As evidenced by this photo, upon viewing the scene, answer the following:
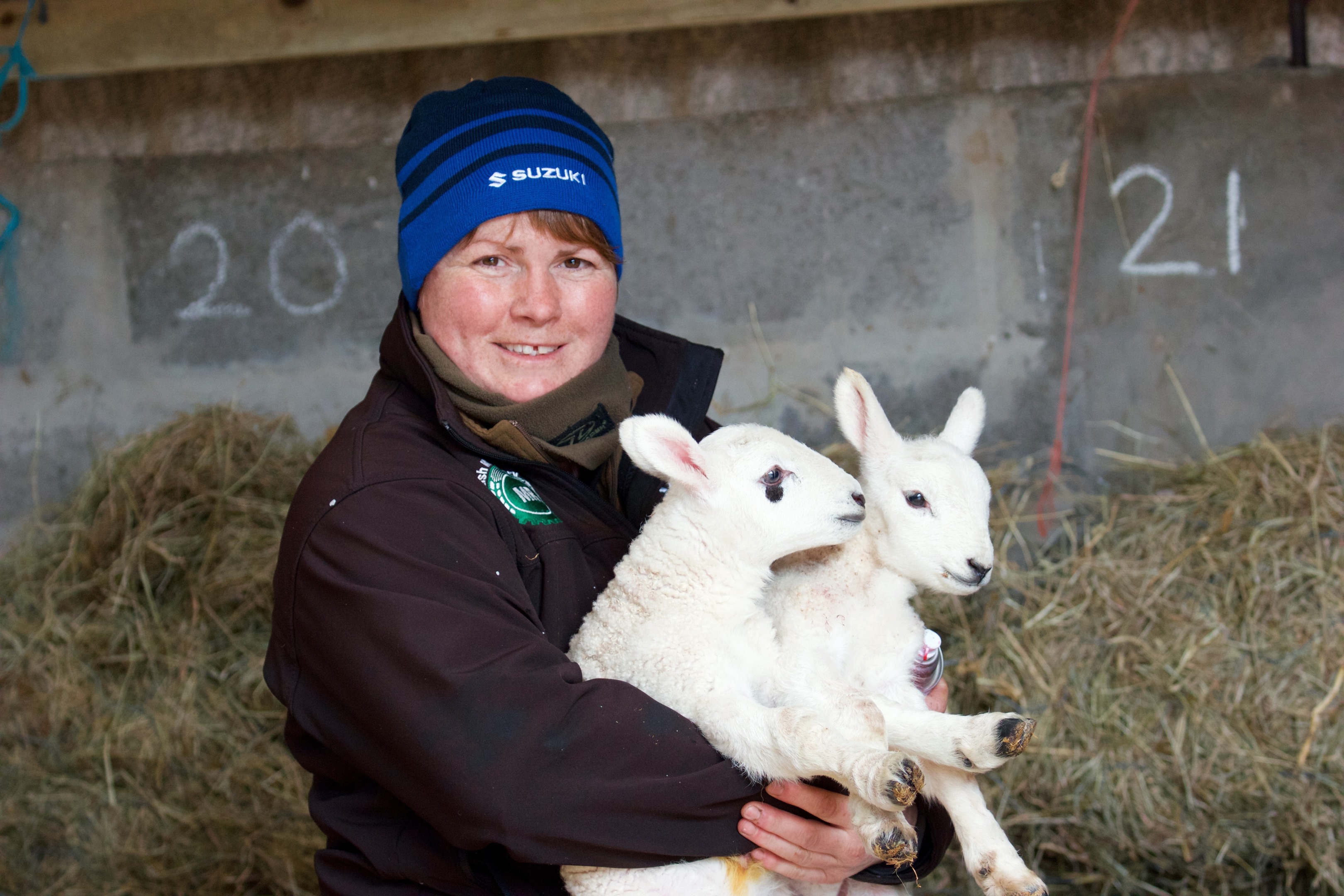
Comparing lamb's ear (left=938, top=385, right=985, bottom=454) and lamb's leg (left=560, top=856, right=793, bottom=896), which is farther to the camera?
lamb's ear (left=938, top=385, right=985, bottom=454)

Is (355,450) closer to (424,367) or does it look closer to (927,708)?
(424,367)

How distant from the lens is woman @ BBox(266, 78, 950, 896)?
5.59 feet

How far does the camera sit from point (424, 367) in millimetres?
2082

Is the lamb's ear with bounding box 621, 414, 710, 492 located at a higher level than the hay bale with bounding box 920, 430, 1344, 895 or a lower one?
higher

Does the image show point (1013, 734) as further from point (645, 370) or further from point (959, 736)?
point (645, 370)

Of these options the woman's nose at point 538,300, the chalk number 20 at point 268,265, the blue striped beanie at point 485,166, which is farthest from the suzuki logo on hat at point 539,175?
the chalk number 20 at point 268,265

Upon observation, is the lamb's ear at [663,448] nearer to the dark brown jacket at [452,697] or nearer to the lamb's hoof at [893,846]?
the dark brown jacket at [452,697]

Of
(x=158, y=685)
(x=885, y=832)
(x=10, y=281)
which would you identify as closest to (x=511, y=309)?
(x=885, y=832)

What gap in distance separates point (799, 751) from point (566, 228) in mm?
1129

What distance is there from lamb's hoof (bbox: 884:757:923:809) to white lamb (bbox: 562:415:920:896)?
4.9 inches

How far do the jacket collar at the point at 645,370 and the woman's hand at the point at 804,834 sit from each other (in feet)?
2.67

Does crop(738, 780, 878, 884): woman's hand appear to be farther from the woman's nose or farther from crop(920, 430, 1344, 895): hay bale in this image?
crop(920, 430, 1344, 895): hay bale

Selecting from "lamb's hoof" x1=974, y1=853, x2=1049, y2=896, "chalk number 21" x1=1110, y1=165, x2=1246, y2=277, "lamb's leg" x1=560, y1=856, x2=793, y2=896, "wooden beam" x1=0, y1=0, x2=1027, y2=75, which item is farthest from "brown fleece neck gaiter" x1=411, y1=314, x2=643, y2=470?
"chalk number 21" x1=1110, y1=165, x2=1246, y2=277

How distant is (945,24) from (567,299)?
2676 millimetres
